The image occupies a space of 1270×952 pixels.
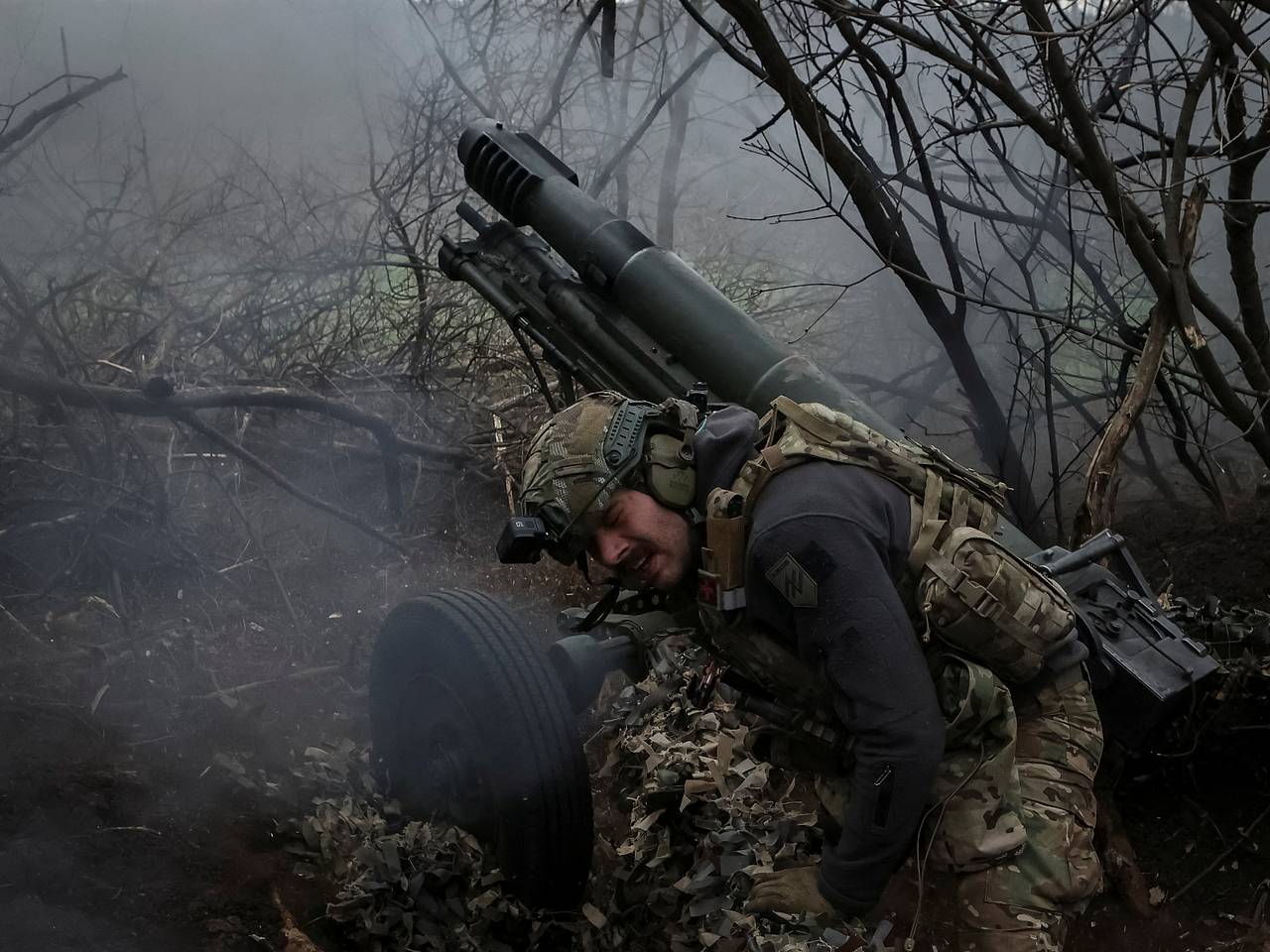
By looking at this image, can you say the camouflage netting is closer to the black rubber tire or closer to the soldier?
the black rubber tire

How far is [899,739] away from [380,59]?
648 cm

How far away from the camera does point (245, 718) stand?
3885 mm

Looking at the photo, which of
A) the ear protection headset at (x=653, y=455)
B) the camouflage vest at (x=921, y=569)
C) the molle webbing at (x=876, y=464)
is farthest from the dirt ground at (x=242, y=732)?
the ear protection headset at (x=653, y=455)

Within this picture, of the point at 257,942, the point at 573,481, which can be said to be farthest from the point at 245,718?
the point at 573,481

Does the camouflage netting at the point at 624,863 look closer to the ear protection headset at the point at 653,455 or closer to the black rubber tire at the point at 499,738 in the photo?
the black rubber tire at the point at 499,738

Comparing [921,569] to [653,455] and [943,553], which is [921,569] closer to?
[943,553]

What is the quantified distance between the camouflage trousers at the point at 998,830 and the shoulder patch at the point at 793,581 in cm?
44

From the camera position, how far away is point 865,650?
218 cm

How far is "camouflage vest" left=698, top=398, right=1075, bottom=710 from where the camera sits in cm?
232

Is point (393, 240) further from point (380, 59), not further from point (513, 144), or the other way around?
point (513, 144)

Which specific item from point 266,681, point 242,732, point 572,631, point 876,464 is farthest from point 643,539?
point 266,681

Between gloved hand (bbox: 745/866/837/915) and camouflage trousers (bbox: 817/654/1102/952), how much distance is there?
25 cm

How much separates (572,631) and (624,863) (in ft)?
2.60

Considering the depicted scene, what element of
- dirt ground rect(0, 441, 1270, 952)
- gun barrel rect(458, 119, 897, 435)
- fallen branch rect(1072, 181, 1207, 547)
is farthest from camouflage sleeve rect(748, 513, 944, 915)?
fallen branch rect(1072, 181, 1207, 547)
